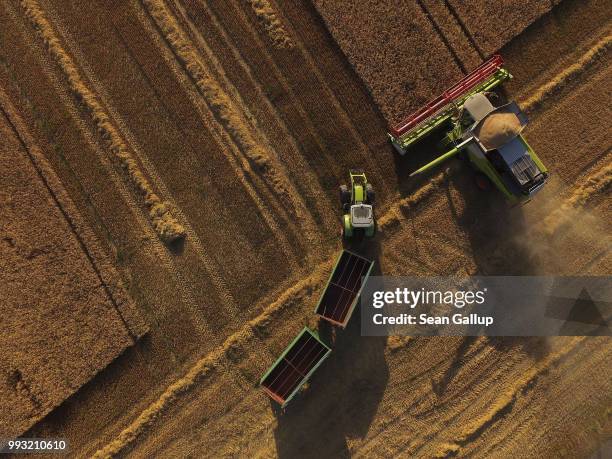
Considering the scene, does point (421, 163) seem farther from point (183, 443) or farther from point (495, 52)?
point (183, 443)

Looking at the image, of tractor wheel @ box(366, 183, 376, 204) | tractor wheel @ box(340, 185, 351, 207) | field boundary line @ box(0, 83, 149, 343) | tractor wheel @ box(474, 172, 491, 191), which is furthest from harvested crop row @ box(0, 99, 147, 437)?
tractor wheel @ box(474, 172, 491, 191)

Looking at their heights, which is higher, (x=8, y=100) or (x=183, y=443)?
(x=8, y=100)

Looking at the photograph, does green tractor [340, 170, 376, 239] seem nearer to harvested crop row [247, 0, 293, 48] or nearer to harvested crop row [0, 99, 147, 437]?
harvested crop row [247, 0, 293, 48]

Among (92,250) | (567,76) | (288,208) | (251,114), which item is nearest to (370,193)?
(288,208)

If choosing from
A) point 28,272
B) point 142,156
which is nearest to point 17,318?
point 28,272

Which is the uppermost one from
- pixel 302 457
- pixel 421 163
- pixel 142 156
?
pixel 142 156

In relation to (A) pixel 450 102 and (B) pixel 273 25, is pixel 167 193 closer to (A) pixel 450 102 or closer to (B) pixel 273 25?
(B) pixel 273 25

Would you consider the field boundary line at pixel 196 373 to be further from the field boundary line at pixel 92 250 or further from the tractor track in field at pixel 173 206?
the field boundary line at pixel 92 250

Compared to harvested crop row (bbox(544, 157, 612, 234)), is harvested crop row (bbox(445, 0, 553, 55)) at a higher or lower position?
higher
